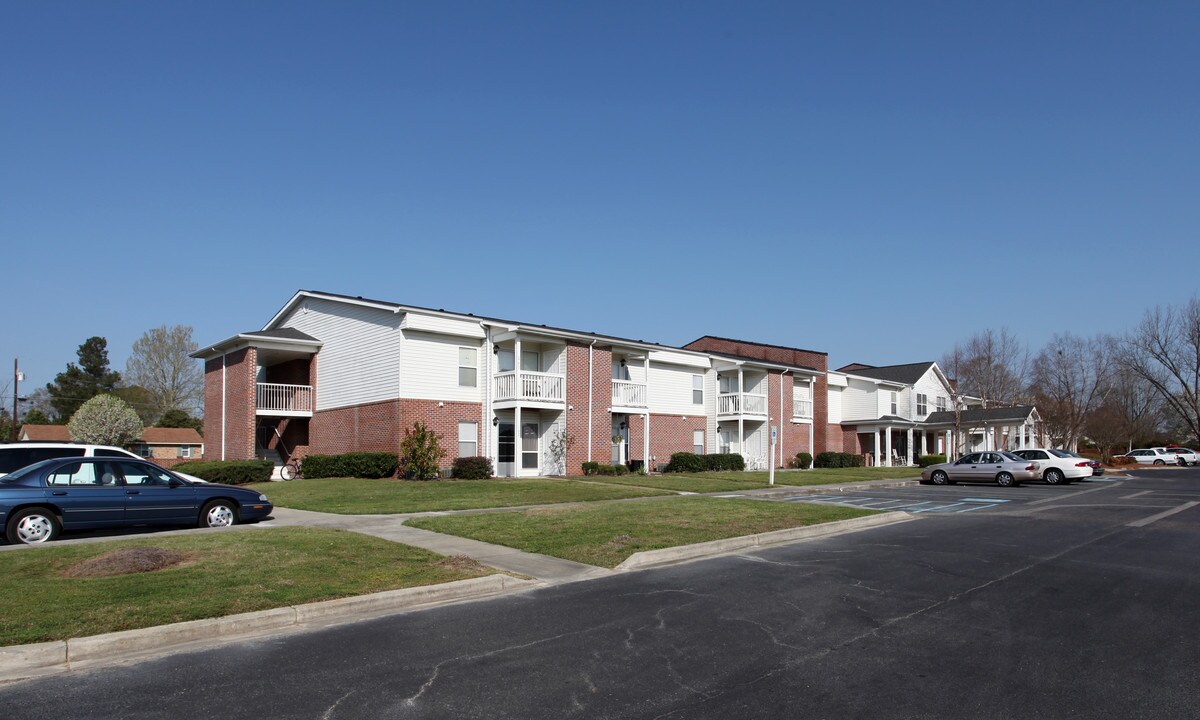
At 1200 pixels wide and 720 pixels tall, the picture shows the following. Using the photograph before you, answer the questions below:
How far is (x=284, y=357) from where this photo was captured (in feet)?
117

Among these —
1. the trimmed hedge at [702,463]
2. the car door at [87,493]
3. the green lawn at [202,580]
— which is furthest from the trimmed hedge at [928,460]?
the car door at [87,493]

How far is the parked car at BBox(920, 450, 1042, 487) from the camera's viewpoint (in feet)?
105

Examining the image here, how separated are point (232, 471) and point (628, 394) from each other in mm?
16057

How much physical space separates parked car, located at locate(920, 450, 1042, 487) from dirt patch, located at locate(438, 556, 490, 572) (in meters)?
26.9

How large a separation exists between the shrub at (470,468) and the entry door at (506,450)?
104 inches

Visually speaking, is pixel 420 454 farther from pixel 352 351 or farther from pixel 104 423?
pixel 104 423

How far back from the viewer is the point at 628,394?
35.6 m

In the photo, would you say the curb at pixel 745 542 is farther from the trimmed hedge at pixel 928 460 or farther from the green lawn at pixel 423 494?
the trimmed hedge at pixel 928 460

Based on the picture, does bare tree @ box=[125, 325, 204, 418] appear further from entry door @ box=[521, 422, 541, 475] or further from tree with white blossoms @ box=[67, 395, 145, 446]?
entry door @ box=[521, 422, 541, 475]

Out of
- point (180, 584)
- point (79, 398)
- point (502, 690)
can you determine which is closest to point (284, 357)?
point (180, 584)

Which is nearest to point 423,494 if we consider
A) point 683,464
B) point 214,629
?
point 214,629

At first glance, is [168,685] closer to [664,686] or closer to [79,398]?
[664,686]

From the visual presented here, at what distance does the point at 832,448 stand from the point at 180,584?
4538 centimetres

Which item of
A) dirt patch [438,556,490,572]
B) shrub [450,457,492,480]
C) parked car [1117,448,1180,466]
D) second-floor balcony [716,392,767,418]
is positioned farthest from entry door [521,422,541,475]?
parked car [1117,448,1180,466]
